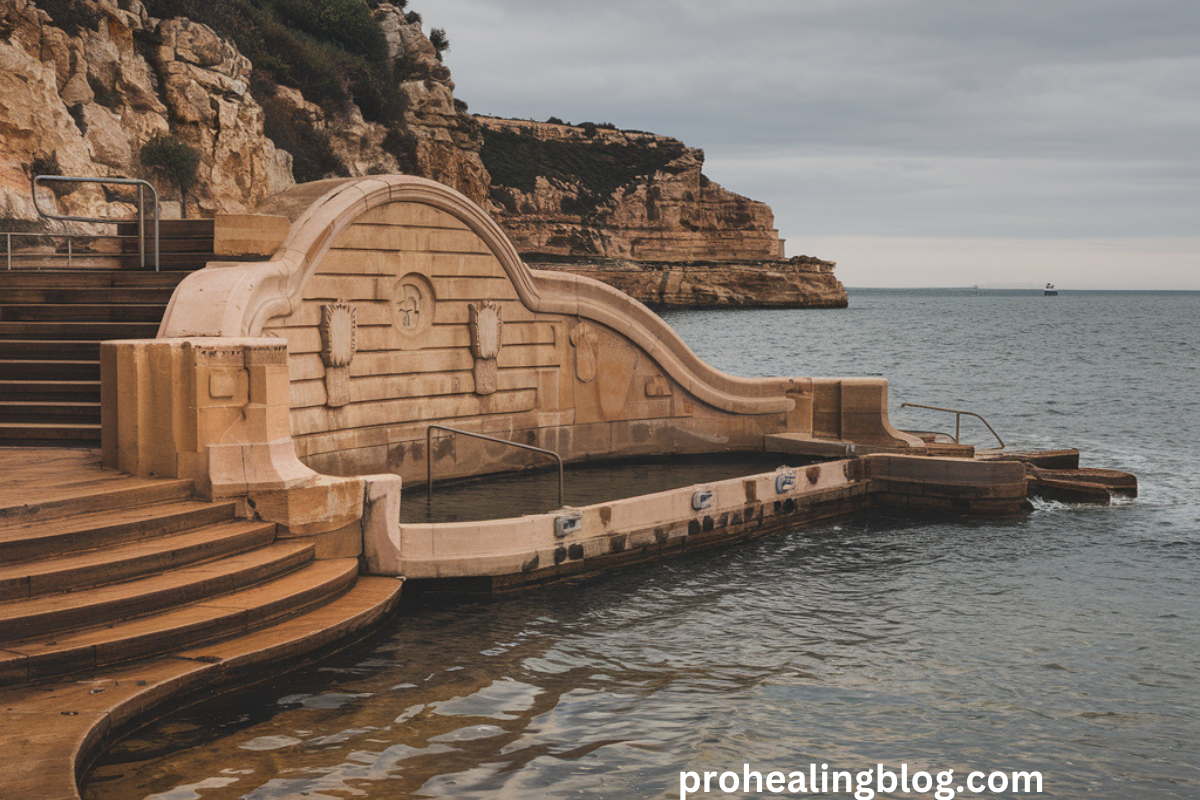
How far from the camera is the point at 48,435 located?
11672 mm

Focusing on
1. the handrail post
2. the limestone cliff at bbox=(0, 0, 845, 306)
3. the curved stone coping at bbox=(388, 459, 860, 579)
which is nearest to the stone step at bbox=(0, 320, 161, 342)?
the handrail post

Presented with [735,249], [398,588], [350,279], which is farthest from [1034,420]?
[735,249]

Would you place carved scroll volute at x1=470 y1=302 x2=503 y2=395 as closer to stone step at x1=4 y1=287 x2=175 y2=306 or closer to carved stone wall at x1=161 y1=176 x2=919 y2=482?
carved stone wall at x1=161 y1=176 x2=919 y2=482

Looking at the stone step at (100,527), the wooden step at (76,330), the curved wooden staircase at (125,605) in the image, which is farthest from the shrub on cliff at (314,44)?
the curved wooden staircase at (125,605)

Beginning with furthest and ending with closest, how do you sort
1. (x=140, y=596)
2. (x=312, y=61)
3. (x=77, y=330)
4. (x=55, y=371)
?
(x=312, y=61), (x=77, y=330), (x=55, y=371), (x=140, y=596)

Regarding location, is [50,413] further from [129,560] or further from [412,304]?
[412,304]

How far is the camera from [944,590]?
1391 centimetres

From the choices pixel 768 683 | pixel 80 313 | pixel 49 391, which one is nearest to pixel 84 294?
pixel 80 313

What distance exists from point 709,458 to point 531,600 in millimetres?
7886

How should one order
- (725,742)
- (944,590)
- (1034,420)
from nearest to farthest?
(725,742) → (944,590) → (1034,420)

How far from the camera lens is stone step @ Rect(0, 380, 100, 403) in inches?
483

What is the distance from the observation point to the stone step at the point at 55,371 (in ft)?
41.4

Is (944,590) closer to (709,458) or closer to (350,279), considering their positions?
(709,458)

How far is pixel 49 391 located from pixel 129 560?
4795mm
